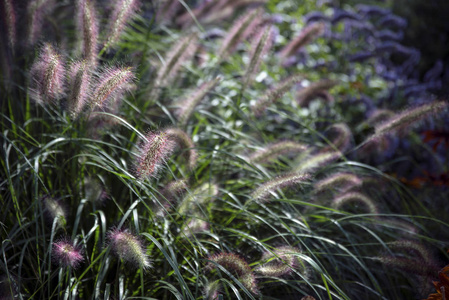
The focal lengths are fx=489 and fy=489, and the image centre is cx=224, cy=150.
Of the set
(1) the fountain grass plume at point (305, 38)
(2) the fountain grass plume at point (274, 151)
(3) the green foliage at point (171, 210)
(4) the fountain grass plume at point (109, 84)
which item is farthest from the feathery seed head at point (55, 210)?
(1) the fountain grass plume at point (305, 38)

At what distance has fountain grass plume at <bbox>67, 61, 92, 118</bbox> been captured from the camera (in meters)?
1.78

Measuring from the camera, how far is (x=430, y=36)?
22.6ft

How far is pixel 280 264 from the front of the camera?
73.6 inches

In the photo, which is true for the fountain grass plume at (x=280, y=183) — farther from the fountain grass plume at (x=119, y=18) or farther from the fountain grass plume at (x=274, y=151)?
the fountain grass plume at (x=119, y=18)

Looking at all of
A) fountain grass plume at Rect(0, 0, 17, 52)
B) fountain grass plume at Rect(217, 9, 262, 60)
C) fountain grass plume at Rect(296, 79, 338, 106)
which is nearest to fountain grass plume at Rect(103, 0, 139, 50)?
fountain grass plume at Rect(0, 0, 17, 52)

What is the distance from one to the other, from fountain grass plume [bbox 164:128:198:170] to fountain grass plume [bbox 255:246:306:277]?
0.54 m

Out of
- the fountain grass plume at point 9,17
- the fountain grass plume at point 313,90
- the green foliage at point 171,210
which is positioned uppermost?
the fountain grass plume at point 9,17

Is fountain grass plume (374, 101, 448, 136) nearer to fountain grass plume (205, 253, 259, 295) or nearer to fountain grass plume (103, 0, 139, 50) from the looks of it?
fountain grass plume (205, 253, 259, 295)

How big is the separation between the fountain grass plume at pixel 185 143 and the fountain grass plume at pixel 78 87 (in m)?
0.37

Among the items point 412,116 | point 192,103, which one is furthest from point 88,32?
point 412,116

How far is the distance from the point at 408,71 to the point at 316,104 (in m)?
1.41

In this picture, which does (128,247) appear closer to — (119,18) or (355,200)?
(119,18)

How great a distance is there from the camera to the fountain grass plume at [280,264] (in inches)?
70.6

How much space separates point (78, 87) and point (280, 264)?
1.00 m
